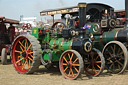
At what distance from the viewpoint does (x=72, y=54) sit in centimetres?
644

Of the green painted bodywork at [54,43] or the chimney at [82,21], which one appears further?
the green painted bodywork at [54,43]

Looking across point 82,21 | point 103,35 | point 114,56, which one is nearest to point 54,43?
point 82,21

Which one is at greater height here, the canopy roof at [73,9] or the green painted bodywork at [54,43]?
the canopy roof at [73,9]

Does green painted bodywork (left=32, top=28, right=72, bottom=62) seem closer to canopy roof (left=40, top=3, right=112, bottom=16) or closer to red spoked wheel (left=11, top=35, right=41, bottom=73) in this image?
red spoked wheel (left=11, top=35, right=41, bottom=73)

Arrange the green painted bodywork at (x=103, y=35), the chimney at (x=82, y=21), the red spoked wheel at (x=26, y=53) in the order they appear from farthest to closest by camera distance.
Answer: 1. the green painted bodywork at (x=103, y=35)
2. the red spoked wheel at (x=26, y=53)
3. the chimney at (x=82, y=21)

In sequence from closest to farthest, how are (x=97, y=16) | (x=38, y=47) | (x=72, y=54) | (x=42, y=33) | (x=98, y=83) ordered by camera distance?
(x=98, y=83) < (x=72, y=54) < (x=38, y=47) < (x=42, y=33) < (x=97, y=16)

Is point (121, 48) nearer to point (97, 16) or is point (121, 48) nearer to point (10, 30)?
point (97, 16)

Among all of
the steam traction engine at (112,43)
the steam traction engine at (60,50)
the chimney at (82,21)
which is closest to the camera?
the steam traction engine at (60,50)

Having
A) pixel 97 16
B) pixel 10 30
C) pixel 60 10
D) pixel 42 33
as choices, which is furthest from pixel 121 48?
pixel 10 30

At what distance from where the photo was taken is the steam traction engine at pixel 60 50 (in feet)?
21.6

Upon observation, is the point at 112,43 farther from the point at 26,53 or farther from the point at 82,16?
the point at 26,53

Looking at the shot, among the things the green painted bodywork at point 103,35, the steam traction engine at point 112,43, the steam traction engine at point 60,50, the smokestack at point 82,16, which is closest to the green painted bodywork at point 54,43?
the steam traction engine at point 60,50

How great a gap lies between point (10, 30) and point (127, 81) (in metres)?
7.24

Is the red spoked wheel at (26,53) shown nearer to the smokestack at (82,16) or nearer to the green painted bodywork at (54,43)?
the green painted bodywork at (54,43)
